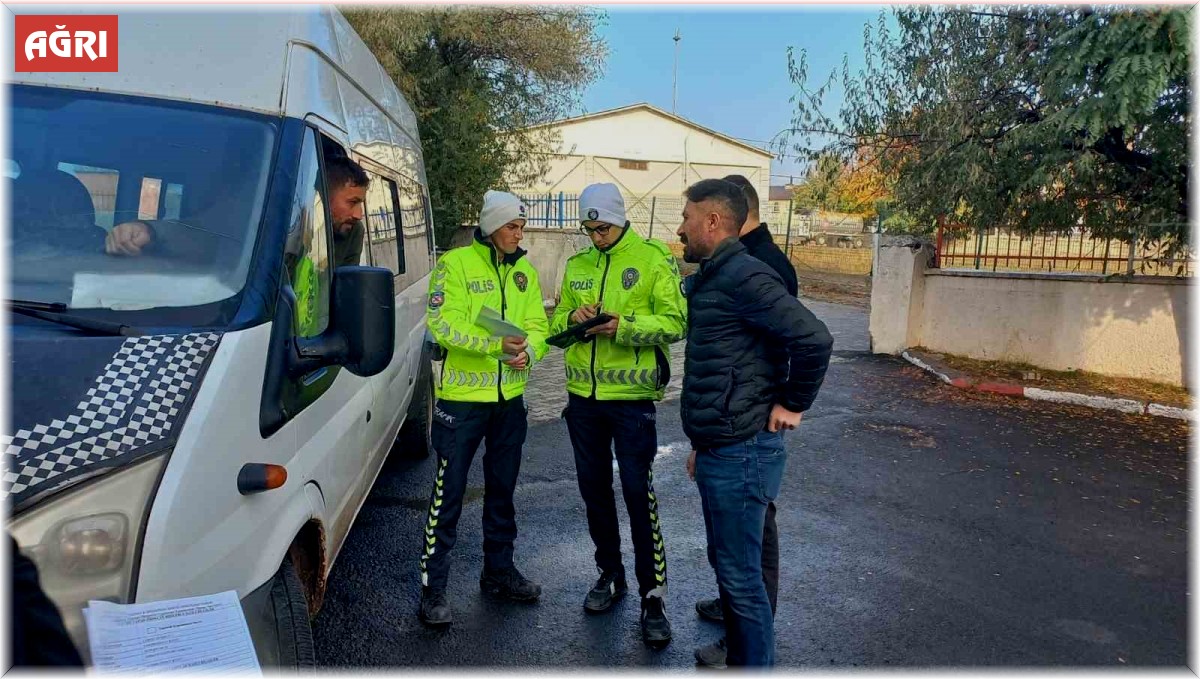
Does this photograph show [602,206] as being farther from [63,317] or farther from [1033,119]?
[1033,119]

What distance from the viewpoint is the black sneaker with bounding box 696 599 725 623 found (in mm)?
3650

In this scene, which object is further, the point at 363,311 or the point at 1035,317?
the point at 1035,317

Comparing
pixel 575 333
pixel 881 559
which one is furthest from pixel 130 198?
pixel 881 559

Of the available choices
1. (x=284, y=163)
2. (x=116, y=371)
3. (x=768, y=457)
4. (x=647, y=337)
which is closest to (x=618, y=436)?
(x=647, y=337)

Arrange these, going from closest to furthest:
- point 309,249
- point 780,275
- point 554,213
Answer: point 309,249 < point 780,275 < point 554,213

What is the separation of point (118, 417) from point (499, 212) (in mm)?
1835

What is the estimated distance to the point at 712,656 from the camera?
329cm

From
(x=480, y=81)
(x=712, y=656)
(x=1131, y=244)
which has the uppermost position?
(x=480, y=81)

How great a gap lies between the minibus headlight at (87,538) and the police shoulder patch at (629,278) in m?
2.03

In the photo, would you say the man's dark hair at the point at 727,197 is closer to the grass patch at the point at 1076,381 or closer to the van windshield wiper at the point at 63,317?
the van windshield wiper at the point at 63,317

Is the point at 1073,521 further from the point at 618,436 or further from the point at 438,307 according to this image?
the point at 438,307

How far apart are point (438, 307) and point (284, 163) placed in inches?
38.5

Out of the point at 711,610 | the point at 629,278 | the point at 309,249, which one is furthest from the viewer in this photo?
the point at 711,610

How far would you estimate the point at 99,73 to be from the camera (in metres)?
2.65
